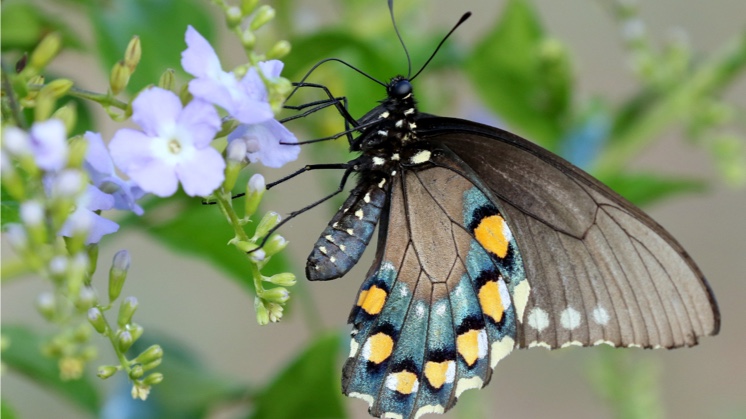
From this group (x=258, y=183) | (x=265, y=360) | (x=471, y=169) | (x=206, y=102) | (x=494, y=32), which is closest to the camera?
(x=206, y=102)

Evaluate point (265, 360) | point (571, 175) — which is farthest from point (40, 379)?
point (265, 360)

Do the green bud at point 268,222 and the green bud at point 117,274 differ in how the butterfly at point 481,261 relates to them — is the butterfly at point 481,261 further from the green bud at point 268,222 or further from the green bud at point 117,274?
the green bud at point 117,274

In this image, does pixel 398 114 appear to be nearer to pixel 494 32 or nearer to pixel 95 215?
pixel 494 32

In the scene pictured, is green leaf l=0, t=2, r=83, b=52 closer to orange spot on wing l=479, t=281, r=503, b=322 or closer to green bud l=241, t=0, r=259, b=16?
green bud l=241, t=0, r=259, b=16

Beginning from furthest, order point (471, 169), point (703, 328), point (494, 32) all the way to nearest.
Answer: point (494, 32), point (471, 169), point (703, 328)

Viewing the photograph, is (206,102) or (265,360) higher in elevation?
(265,360)

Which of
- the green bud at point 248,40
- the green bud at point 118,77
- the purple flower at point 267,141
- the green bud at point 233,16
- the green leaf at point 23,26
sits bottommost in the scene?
the green bud at point 118,77

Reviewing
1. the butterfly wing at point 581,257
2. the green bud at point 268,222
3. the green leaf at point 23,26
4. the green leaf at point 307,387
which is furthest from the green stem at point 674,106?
the green leaf at point 23,26
